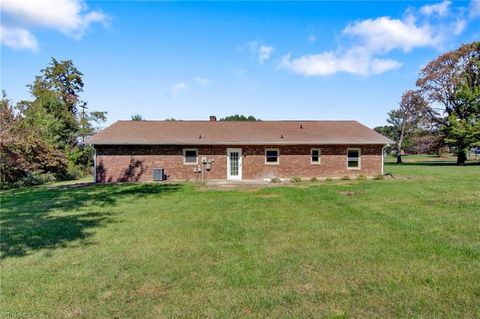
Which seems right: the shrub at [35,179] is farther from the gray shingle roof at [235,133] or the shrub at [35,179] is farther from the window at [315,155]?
the window at [315,155]

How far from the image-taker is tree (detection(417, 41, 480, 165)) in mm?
31611

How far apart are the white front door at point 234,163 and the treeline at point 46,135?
40.2 ft

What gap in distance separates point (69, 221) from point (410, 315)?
8242mm

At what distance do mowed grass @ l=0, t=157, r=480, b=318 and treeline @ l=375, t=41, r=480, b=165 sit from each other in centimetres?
2701

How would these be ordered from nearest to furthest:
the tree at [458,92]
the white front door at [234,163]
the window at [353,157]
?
1. the white front door at [234,163]
2. the window at [353,157]
3. the tree at [458,92]

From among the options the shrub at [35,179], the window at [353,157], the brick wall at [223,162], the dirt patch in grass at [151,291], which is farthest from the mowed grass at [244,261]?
the shrub at [35,179]

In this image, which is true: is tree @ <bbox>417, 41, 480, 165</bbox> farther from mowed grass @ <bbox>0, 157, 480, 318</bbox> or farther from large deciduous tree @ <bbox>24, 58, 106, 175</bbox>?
large deciduous tree @ <bbox>24, 58, 106, 175</bbox>

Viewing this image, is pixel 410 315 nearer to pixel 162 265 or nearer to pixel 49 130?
pixel 162 265

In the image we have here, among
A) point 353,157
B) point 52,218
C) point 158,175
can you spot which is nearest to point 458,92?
point 353,157

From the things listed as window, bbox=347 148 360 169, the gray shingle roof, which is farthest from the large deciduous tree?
window, bbox=347 148 360 169

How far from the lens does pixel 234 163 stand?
20.0 m

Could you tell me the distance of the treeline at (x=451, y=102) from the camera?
31812 millimetres

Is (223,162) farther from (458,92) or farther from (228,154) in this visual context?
(458,92)

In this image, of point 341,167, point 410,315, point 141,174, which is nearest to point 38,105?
point 141,174
